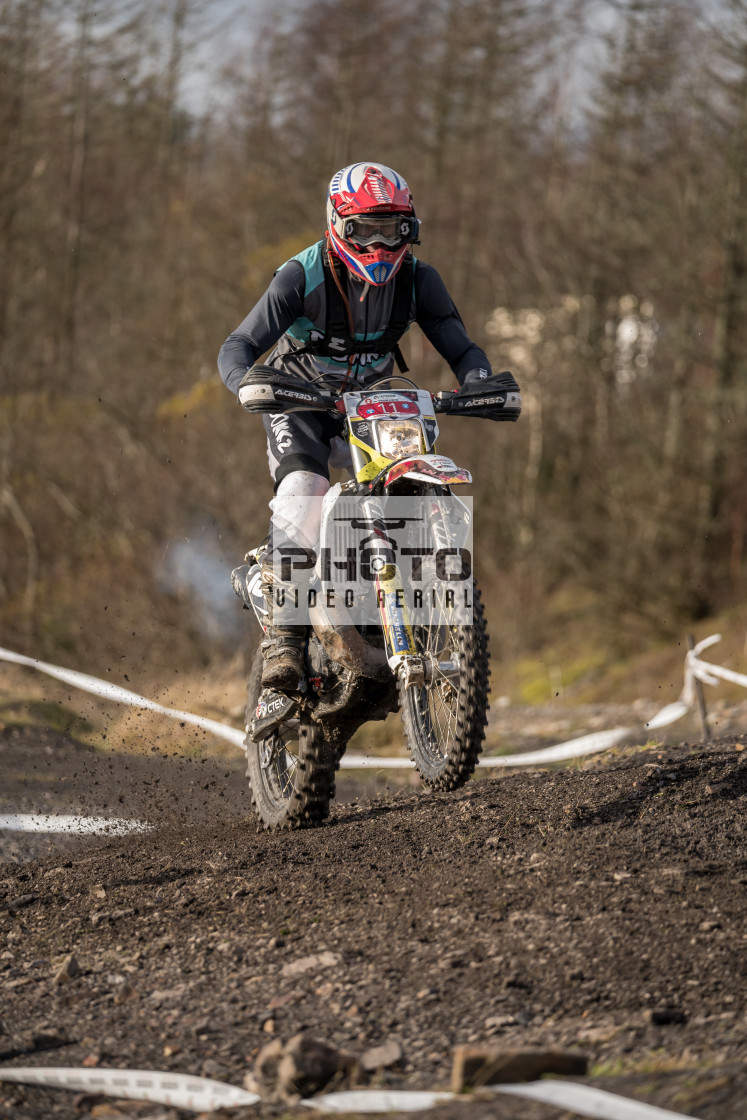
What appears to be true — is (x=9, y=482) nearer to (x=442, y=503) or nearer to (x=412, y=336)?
(x=412, y=336)

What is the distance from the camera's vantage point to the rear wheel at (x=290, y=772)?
18.8 feet

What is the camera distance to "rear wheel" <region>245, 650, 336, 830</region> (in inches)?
226

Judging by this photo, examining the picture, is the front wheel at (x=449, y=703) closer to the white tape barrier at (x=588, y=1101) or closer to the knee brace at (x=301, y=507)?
the knee brace at (x=301, y=507)

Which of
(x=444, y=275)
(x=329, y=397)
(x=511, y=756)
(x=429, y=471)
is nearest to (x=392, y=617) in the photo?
(x=429, y=471)

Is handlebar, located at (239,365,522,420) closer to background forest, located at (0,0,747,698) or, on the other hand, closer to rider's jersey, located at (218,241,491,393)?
rider's jersey, located at (218,241,491,393)

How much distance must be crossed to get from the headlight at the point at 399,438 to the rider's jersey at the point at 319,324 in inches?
28.9

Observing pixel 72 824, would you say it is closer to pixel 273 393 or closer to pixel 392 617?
pixel 392 617

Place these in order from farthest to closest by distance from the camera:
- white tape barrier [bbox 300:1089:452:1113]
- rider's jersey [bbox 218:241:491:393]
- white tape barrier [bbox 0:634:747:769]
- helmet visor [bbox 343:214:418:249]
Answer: white tape barrier [bbox 0:634:747:769]
rider's jersey [bbox 218:241:491:393]
helmet visor [bbox 343:214:418:249]
white tape barrier [bbox 300:1089:452:1113]

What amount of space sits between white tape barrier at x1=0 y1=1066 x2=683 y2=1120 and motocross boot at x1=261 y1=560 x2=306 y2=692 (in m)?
2.32

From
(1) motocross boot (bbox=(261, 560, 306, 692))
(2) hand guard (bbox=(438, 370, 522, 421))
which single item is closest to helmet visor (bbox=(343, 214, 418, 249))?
(2) hand guard (bbox=(438, 370, 522, 421))

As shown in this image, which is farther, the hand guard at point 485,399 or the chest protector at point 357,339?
the chest protector at point 357,339

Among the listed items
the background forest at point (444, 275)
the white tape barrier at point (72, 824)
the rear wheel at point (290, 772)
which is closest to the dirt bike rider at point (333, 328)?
the rear wheel at point (290, 772)

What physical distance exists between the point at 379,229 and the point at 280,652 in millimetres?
2029

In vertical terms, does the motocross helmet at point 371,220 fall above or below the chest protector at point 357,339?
above
